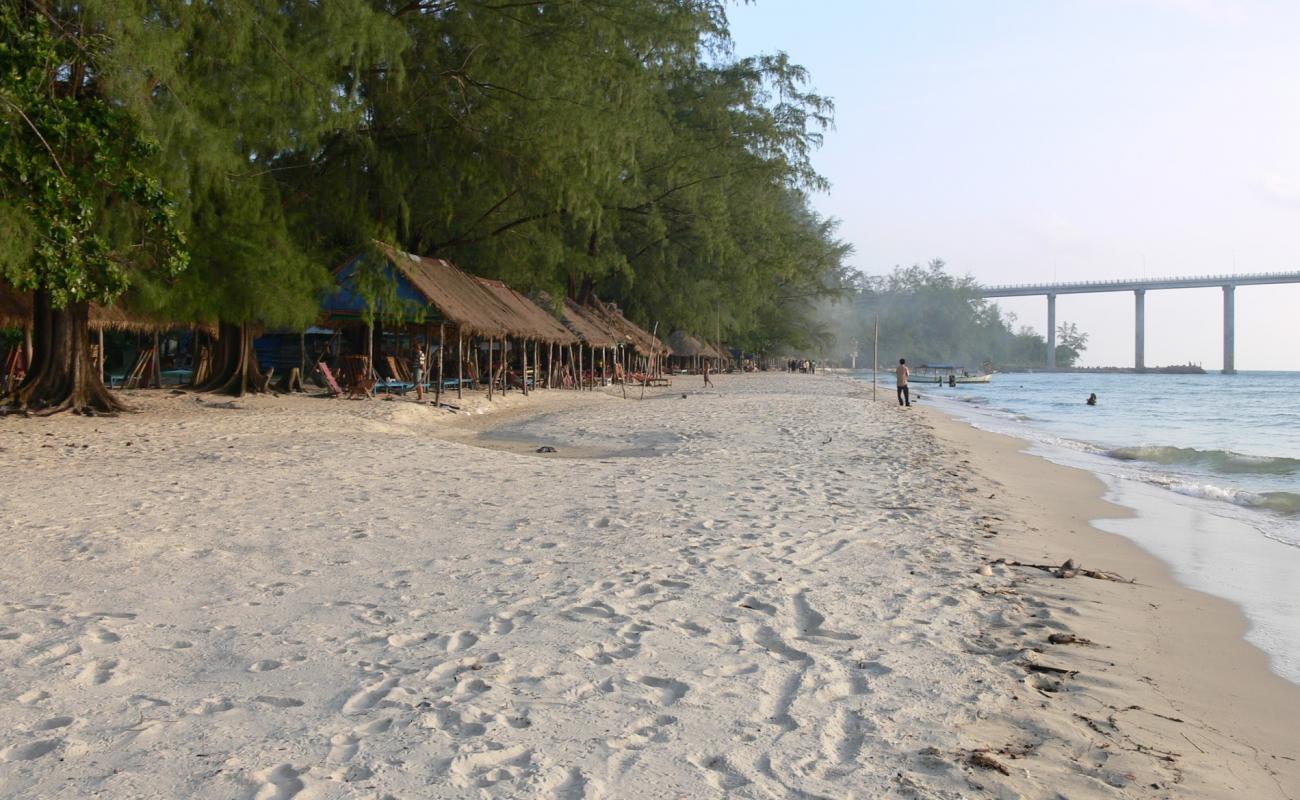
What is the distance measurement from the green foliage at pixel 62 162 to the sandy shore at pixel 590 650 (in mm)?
2725

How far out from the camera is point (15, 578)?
4879mm

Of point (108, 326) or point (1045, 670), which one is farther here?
point (108, 326)

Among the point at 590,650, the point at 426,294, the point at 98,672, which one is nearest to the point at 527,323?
the point at 426,294

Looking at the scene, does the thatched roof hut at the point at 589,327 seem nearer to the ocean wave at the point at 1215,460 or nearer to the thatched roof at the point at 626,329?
the thatched roof at the point at 626,329

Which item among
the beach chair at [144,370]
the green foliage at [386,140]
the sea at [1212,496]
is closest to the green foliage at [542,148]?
the green foliage at [386,140]

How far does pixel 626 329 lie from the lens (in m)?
35.0

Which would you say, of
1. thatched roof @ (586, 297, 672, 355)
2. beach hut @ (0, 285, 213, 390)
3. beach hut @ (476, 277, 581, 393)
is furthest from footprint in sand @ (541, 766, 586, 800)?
thatched roof @ (586, 297, 672, 355)

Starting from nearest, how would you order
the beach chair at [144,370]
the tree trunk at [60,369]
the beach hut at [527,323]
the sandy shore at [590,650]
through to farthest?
the sandy shore at [590,650]
the tree trunk at [60,369]
the beach chair at [144,370]
the beach hut at [527,323]

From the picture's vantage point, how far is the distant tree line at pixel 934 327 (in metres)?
119

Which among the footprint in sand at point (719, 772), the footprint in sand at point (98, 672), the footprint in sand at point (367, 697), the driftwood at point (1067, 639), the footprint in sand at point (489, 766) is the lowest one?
the driftwood at point (1067, 639)

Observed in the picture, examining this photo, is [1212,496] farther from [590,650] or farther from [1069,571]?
[590,650]

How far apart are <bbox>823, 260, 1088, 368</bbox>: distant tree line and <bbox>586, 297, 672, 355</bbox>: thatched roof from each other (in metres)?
76.3

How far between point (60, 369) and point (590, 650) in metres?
12.6

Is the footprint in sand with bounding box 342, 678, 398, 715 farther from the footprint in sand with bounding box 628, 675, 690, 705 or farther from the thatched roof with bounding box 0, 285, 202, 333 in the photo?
the thatched roof with bounding box 0, 285, 202, 333
